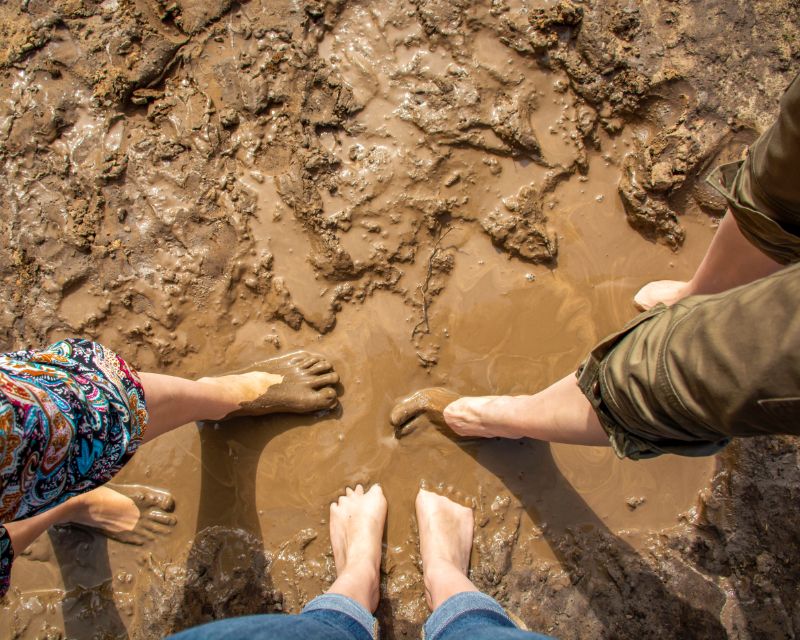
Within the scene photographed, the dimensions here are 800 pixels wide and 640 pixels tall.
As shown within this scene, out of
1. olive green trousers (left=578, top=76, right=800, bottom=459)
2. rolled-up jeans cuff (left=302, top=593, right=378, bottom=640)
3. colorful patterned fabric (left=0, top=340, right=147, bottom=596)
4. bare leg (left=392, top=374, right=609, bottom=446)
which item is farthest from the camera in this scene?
rolled-up jeans cuff (left=302, top=593, right=378, bottom=640)

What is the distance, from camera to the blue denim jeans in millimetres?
1247

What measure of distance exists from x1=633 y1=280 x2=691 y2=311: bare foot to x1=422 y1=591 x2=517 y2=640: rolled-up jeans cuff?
138cm

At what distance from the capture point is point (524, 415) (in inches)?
76.7

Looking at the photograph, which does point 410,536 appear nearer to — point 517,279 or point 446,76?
point 517,279

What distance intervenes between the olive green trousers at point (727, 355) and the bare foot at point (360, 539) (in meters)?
1.21

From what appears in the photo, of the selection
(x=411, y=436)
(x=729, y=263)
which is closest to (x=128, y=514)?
(x=411, y=436)

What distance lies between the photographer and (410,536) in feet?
7.78

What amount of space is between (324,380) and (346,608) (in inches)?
36.1

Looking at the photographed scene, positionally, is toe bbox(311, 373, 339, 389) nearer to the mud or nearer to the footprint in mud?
the mud

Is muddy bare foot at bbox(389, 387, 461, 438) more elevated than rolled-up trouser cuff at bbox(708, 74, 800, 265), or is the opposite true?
rolled-up trouser cuff at bbox(708, 74, 800, 265)

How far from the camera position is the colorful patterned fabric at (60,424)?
3.85 ft

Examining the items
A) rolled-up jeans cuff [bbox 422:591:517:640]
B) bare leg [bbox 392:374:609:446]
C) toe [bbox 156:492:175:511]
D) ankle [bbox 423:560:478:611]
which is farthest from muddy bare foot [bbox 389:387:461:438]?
toe [bbox 156:492:175:511]

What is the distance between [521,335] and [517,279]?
26cm

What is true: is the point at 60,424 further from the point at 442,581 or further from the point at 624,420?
the point at 442,581
